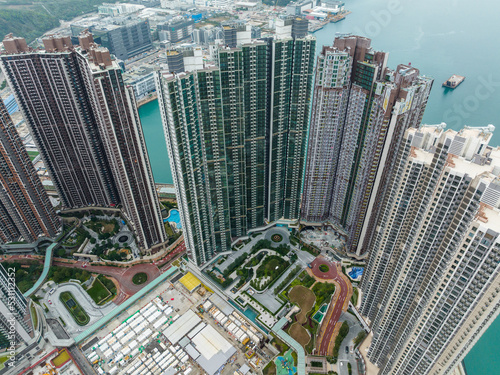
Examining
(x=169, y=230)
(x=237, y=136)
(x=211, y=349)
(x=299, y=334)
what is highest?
(x=237, y=136)

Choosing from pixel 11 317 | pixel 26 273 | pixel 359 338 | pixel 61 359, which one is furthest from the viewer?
pixel 26 273

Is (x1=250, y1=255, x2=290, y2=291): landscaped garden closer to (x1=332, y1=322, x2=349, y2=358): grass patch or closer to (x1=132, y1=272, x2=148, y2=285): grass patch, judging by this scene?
(x1=332, y1=322, x2=349, y2=358): grass patch

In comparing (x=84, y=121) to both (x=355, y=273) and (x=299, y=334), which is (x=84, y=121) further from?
(x=355, y=273)

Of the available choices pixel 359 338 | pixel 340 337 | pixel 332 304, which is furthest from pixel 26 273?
pixel 359 338

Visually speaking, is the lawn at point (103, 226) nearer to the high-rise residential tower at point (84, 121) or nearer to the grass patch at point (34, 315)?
the high-rise residential tower at point (84, 121)

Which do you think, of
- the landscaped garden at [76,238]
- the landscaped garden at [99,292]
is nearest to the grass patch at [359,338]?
the landscaped garden at [99,292]

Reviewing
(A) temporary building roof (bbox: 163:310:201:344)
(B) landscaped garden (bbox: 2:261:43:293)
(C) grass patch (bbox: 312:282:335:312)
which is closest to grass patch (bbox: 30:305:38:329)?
(B) landscaped garden (bbox: 2:261:43:293)
